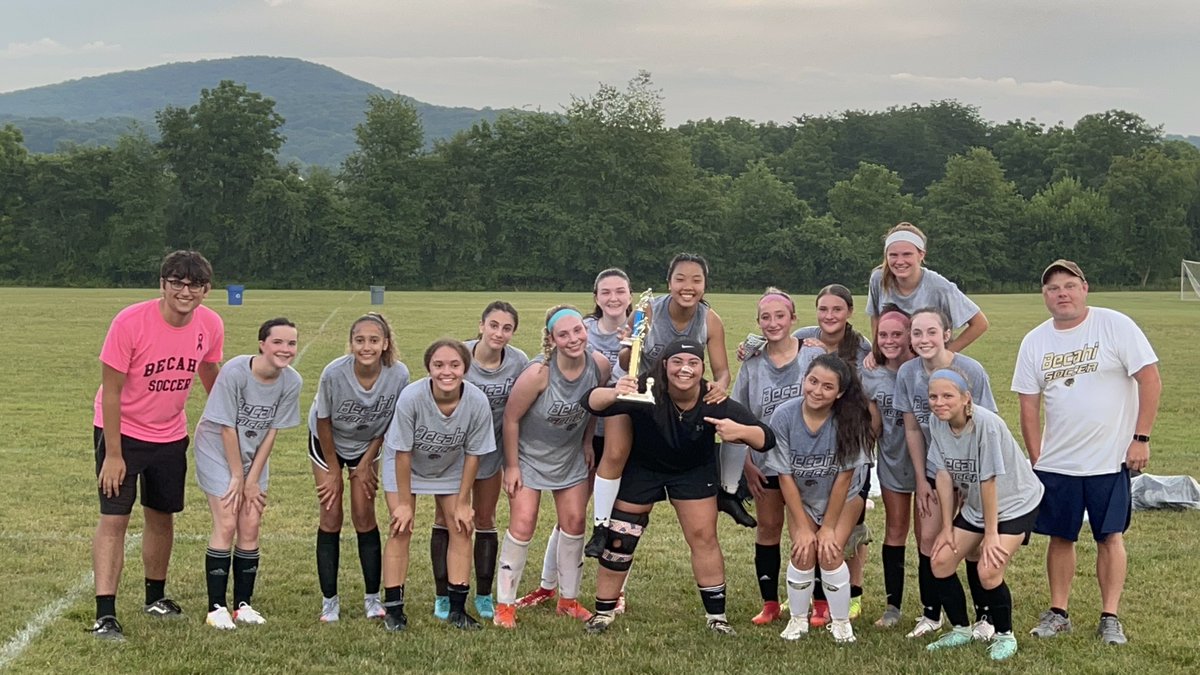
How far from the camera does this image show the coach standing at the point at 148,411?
496cm

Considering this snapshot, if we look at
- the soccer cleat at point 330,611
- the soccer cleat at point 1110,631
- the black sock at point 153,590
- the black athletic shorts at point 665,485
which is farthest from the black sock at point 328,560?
the soccer cleat at point 1110,631

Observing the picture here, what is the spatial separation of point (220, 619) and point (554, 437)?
5.97 ft

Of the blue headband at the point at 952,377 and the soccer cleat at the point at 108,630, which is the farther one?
the soccer cleat at the point at 108,630

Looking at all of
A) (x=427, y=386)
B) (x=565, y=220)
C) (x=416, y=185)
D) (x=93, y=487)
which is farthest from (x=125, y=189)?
(x=427, y=386)

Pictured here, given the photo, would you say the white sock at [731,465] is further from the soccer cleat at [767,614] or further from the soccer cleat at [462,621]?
the soccer cleat at [462,621]

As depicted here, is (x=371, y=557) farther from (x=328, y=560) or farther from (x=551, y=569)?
(x=551, y=569)

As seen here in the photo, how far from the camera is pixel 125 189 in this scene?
200 feet

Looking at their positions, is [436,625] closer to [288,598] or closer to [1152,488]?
[288,598]

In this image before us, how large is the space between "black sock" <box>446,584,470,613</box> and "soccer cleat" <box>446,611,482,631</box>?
0.02m

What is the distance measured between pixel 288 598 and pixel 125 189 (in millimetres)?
61480

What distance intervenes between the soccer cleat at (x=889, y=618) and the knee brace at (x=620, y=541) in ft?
4.26

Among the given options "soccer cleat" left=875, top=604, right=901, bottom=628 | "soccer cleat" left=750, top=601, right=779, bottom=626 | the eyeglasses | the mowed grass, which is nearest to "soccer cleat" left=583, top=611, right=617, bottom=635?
the mowed grass

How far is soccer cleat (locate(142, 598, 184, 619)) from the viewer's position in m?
5.26

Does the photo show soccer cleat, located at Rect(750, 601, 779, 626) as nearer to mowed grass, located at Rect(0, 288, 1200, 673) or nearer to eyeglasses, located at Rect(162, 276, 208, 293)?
mowed grass, located at Rect(0, 288, 1200, 673)
